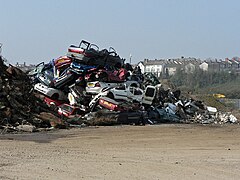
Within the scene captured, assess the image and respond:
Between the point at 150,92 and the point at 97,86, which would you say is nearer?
the point at 97,86

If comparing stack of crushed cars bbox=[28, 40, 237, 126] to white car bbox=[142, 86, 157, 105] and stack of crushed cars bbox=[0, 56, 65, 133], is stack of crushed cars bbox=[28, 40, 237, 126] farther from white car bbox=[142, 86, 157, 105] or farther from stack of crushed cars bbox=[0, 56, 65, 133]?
stack of crushed cars bbox=[0, 56, 65, 133]

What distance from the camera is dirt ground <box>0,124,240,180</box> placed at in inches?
384

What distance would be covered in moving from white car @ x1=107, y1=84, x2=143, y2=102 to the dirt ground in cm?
641

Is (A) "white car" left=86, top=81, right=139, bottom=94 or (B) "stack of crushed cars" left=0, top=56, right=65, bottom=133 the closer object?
(B) "stack of crushed cars" left=0, top=56, right=65, bottom=133

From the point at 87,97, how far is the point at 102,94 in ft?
3.08

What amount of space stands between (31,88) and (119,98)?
4.71 metres

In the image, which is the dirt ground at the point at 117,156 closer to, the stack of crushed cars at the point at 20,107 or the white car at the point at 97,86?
the stack of crushed cars at the point at 20,107

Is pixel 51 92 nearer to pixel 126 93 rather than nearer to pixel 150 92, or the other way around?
pixel 126 93

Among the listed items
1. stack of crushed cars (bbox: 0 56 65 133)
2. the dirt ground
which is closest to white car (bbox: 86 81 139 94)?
stack of crushed cars (bbox: 0 56 65 133)

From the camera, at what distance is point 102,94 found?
25.1 meters

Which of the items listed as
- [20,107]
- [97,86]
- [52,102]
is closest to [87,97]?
[97,86]

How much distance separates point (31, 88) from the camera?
23125mm

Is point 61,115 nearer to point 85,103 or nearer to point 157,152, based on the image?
point 85,103

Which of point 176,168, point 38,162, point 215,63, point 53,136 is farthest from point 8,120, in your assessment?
point 215,63
